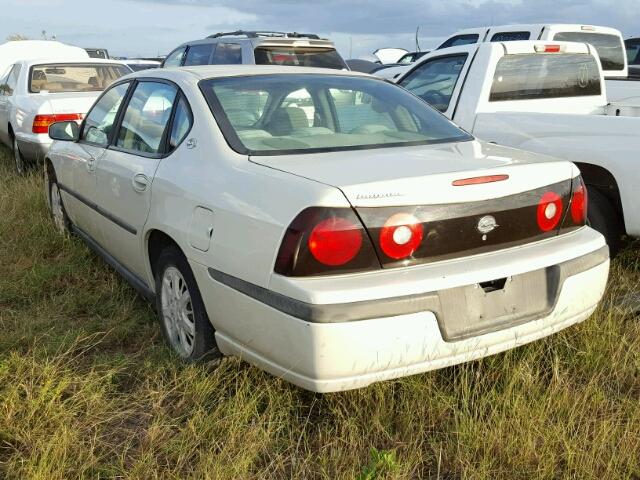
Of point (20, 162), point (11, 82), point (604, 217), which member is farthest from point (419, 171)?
point (11, 82)

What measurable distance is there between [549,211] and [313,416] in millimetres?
1302

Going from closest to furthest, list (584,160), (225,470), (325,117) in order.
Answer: (225,470) < (325,117) < (584,160)

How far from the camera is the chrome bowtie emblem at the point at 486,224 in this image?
2.67 metres

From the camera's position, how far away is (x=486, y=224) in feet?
8.82

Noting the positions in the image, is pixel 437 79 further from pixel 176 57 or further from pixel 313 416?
pixel 176 57

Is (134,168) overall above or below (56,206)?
above

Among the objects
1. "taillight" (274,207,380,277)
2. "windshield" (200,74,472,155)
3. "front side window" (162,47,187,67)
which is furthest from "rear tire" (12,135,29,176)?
"taillight" (274,207,380,277)

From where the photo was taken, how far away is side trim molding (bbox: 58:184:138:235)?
366cm

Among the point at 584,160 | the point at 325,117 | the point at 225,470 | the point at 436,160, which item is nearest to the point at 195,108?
the point at 325,117

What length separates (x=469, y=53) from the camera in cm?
555

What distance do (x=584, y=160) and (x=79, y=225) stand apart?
3.40 meters

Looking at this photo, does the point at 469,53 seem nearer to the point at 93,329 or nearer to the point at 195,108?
the point at 195,108

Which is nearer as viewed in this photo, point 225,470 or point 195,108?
point 225,470

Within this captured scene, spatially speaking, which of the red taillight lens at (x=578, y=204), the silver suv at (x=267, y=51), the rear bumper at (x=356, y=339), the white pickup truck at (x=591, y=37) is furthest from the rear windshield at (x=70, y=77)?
the red taillight lens at (x=578, y=204)
